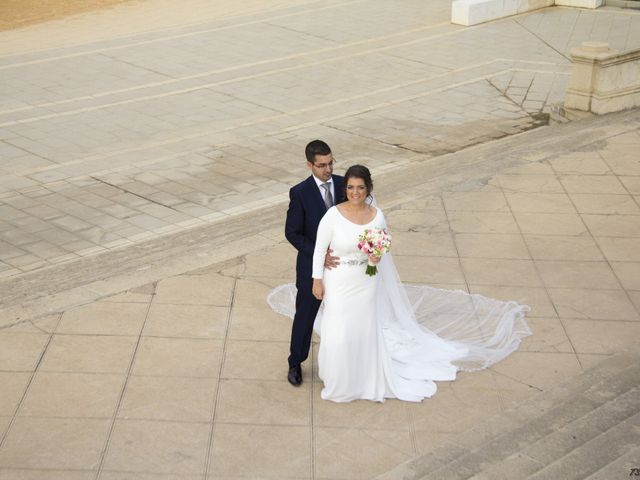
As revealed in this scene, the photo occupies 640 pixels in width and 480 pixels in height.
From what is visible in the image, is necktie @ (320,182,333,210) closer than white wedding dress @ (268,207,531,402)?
No

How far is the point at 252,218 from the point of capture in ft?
39.7

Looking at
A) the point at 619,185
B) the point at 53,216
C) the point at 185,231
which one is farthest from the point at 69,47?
the point at 619,185

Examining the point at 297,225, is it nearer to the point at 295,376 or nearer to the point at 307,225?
the point at 307,225

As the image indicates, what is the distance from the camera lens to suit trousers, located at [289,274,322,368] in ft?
25.3

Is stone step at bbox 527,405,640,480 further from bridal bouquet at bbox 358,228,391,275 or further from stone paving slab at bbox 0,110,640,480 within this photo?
bridal bouquet at bbox 358,228,391,275

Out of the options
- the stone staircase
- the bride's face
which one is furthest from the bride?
the stone staircase

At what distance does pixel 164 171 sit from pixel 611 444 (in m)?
9.65

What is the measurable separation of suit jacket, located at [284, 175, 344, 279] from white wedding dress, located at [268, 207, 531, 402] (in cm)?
28

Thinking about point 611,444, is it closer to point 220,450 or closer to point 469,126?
point 220,450

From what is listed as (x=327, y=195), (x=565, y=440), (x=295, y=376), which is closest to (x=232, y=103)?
(x=327, y=195)

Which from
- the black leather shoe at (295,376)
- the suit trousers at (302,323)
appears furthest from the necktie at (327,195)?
the black leather shoe at (295,376)

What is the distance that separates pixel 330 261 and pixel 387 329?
1.30 meters

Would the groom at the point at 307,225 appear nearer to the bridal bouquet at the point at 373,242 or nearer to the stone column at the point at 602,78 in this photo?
the bridal bouquet at the point at 373,242

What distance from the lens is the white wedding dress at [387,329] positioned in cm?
735
